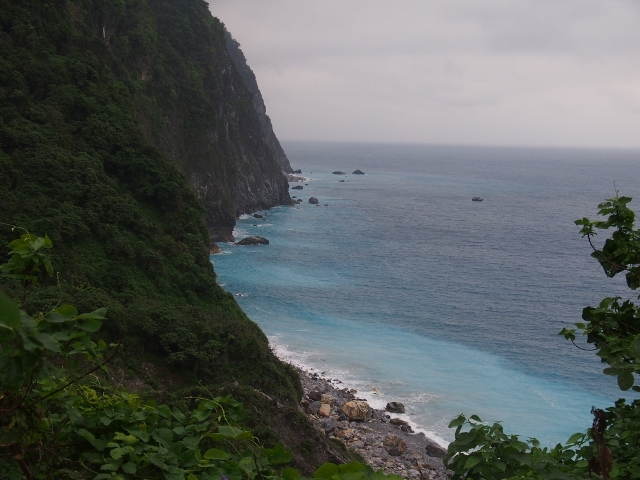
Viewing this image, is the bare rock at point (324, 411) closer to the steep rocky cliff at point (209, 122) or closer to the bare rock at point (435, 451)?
the bare rock at point (435, 451)

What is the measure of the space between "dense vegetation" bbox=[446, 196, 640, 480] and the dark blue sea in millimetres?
24402

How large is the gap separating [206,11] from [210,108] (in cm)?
1963

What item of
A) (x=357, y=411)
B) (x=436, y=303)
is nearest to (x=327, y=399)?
(x=357, y=411)

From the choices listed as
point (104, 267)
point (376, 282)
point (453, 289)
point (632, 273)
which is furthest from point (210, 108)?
point (632, 273)

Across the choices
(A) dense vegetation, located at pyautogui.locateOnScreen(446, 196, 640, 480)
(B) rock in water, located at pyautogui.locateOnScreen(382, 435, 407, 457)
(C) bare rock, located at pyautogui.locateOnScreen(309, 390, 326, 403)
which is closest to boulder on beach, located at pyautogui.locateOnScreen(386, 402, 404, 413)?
(B) rock in water, located at pyautogui.locateOnScreen(382, 435, 407, 457)

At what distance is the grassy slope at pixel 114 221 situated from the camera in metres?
22.8

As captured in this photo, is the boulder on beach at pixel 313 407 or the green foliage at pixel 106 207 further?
the boulder on beach at pixel 313 407

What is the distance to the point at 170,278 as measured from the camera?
3058 centimetres

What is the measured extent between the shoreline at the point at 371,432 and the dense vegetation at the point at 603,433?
2136 centimetres

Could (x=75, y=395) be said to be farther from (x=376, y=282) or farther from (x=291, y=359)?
(x=376, y=282)

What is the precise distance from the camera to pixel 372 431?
3011cm

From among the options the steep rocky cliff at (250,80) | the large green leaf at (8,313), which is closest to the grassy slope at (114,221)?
the large green leaf at (8,313)

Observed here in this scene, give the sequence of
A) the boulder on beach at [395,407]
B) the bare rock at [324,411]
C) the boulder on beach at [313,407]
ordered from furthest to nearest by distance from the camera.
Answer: the boulder on beach at [395,407] < the bare rock at [324,411] < the boulder on beach at [313,407]

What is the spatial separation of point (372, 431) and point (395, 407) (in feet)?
10.9
